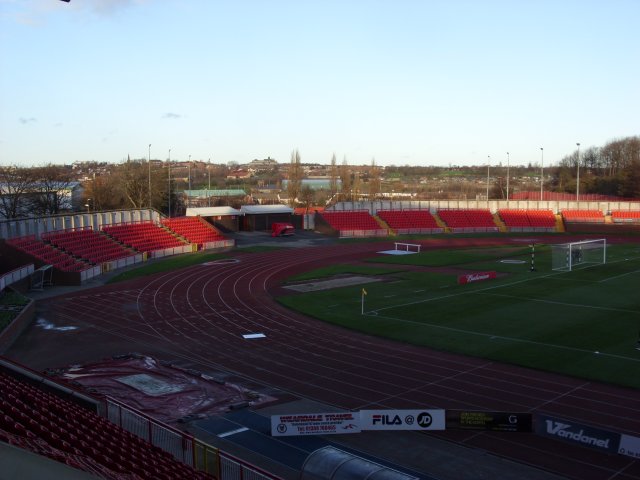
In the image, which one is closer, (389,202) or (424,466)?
(424,466)

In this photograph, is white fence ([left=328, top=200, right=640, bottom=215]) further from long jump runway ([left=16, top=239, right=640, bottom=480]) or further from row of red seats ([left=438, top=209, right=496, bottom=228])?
long jump runway ([left=16, top=239, right=640, bottom=480])

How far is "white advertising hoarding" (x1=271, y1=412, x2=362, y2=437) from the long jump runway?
235 cm

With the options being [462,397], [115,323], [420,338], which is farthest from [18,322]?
[462,397]

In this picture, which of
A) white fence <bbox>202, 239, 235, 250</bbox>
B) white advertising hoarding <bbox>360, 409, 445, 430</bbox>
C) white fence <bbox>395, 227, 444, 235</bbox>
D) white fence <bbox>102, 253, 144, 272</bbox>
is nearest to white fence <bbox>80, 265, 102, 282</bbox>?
white fence <bbox>102, 253, 144, 272</bbox>

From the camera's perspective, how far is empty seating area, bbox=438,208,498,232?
278 ft

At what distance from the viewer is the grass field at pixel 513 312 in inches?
995

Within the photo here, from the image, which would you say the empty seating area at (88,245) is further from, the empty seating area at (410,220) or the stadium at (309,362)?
the empty seating area at (410,220)

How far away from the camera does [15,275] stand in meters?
38.9

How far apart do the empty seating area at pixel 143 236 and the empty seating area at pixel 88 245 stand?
5.48 ft

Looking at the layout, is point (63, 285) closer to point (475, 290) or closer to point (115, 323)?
point (115, 323)

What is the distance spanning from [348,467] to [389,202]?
77636 millimetres

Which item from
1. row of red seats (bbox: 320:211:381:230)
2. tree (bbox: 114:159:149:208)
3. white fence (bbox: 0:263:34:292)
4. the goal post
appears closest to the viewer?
white fence (bbox: 0:263:34:292)

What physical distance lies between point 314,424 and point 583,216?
77.9 m

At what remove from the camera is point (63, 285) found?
43.4 meters
